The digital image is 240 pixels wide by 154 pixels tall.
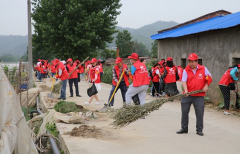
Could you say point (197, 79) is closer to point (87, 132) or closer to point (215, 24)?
point (87, 132)

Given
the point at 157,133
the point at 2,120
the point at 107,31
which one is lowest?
the point at 157,133

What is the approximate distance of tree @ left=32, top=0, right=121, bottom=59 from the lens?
101ft

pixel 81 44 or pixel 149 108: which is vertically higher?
pixel 81 44

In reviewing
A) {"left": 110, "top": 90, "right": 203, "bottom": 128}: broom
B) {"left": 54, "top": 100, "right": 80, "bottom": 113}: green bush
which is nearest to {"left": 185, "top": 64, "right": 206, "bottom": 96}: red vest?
{"left": 110, "top": 90, "right": 203, "bottom": 128}: broom

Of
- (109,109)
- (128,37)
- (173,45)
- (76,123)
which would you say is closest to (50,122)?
(76,123)

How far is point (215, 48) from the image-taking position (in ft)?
44.9

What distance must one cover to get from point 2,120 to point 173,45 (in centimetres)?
1514

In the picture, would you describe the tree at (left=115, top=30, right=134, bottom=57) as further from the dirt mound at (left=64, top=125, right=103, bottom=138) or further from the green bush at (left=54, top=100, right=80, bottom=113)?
the dirt mound at (left=64, top=125, right=103, bottom=138)

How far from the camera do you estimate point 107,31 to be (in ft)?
109

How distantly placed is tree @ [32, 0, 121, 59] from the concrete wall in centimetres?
1574

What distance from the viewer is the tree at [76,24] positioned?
3084cm

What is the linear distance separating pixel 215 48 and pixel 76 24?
19.9m

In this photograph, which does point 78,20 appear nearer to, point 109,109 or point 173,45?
point 173,45

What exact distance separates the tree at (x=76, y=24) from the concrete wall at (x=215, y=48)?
1574cm
